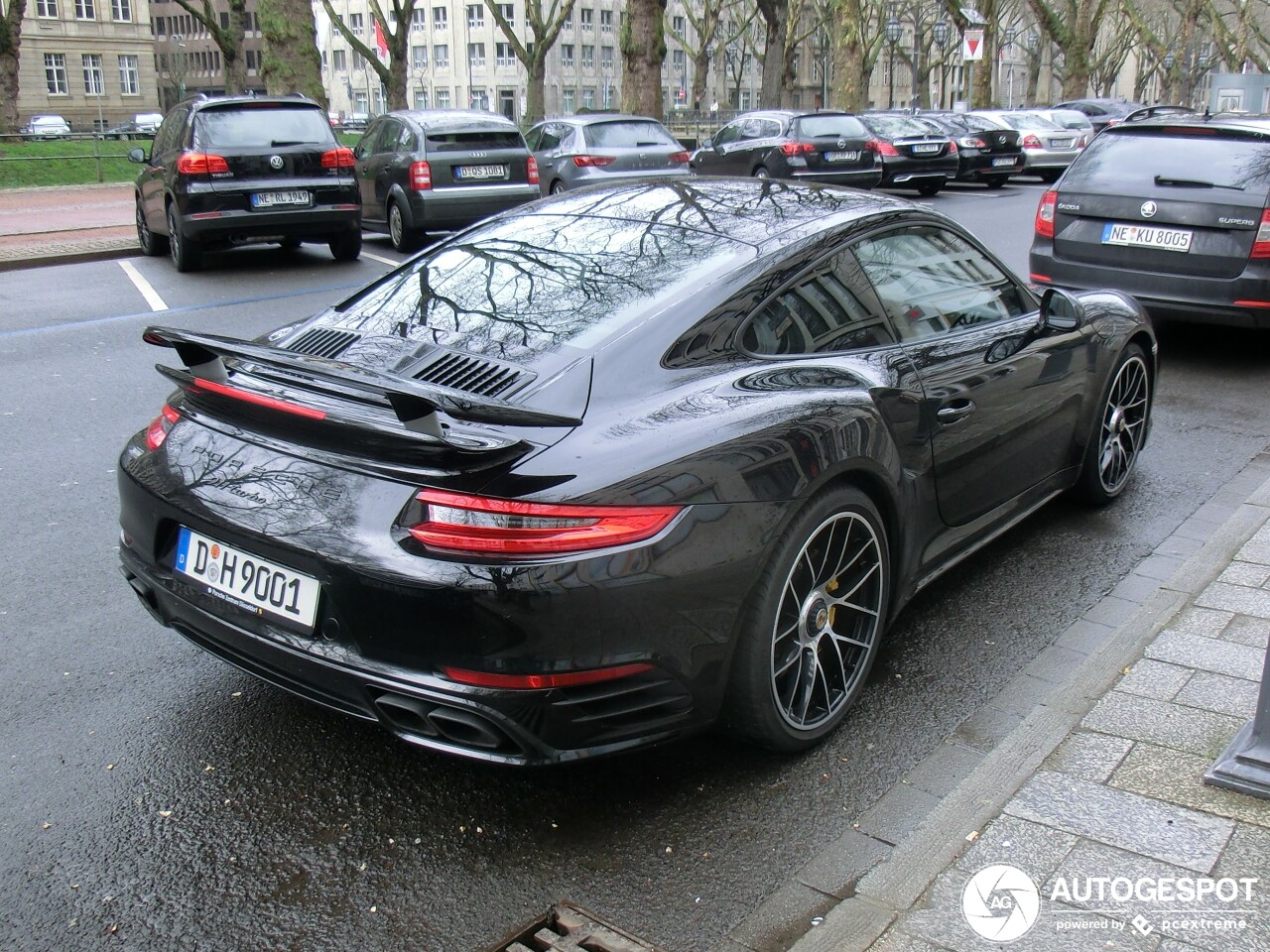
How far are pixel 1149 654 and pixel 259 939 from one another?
278cm

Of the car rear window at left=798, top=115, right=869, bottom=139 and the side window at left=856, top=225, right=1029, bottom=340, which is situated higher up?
the car rear window at left=798, top=115, right=869, bottom=139

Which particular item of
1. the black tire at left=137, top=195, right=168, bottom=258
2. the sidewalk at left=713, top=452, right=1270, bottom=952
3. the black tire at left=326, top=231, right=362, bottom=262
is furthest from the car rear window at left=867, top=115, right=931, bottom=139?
the sidewalk at left=713, top=452, right=1270, bottom=952

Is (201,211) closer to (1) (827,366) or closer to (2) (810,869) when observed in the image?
(1) (827,366)

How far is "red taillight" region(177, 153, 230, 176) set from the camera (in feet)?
39.2

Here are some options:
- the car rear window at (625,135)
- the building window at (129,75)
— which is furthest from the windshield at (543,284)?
the building window at (129,75)

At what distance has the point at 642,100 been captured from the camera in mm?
28234

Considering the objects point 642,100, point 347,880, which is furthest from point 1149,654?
point 642,100

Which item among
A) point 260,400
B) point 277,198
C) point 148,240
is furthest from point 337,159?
point 260,400

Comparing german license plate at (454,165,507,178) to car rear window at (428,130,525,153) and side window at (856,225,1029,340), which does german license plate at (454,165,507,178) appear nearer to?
car rear window at (428,130,525,153)

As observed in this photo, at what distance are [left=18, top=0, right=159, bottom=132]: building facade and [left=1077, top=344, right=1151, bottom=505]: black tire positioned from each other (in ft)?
245

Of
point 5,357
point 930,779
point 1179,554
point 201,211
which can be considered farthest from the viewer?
point 201,211

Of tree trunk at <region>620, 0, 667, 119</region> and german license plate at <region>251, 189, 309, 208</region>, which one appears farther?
tree trunk at <region>620, 0, 667, 119</region>

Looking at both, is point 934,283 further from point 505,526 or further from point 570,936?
point 570,936

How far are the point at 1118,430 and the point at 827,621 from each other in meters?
2.63
